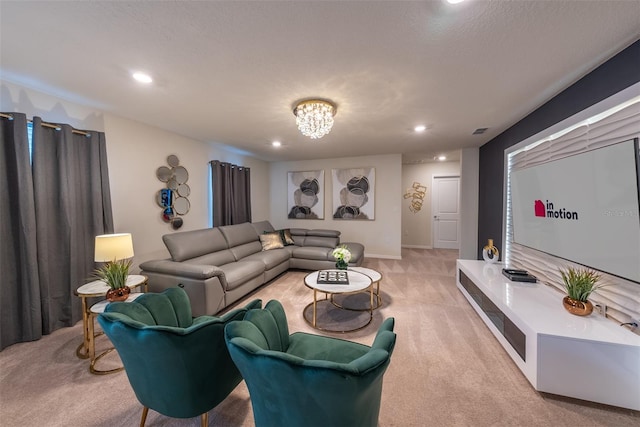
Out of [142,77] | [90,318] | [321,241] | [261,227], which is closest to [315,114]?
[142,77]

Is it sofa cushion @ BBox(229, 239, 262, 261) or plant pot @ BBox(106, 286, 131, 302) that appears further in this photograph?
sofa cushion @ BBox(229, 239, 262, 261)

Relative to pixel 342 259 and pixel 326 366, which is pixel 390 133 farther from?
pixel 326 366

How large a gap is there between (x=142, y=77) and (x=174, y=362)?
2.17 metres

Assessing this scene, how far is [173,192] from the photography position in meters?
3.57

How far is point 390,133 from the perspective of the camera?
142 inches

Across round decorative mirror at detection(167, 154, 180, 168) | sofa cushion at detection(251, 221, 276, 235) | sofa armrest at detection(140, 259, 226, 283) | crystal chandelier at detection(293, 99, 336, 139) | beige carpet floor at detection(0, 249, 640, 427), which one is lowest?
beige carpet floor at detection(0, 249, 640, 427)

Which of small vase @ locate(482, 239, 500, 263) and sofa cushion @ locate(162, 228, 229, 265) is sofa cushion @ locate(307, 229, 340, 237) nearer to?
sofa cushion @ locate(162, 228, 229, 265)

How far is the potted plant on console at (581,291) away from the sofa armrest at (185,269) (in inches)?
129

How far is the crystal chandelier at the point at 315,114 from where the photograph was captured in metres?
2.34

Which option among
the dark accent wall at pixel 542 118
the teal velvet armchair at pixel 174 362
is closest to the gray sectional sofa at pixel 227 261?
the teal velvet armchair at pixel 174 362

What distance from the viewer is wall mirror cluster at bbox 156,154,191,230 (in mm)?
3420

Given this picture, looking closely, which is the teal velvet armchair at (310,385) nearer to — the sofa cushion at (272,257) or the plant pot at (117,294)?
the plant pot at (117,294)

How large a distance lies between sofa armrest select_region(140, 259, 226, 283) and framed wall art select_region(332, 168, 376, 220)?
3.39 meters

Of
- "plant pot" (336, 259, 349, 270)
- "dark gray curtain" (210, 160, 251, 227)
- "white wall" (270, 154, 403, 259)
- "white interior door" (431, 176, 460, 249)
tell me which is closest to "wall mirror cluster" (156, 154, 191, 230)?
"dark gray curtain" (210, 160, 251, 227)
